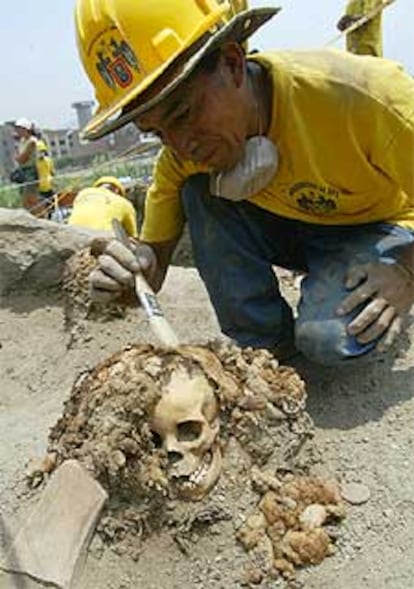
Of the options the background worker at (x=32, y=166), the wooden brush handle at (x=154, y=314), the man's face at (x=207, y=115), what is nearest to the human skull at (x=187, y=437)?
the wooden brush handle at (x=154, y=314)

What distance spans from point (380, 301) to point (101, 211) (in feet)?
6.53

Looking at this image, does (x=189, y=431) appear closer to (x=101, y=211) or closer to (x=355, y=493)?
(x=355, y=493)

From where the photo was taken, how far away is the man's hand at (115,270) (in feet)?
5.98

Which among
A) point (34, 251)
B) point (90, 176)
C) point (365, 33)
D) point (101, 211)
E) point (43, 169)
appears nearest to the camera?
point (34, 251)

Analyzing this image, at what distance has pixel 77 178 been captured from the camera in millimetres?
7965

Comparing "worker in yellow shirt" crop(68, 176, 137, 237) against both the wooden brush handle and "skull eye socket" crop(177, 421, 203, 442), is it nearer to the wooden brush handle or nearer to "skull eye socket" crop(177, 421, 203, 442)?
the wooden brush handle

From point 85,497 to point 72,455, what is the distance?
9 cm

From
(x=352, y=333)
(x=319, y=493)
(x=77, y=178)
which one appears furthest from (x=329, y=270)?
(x=77, y=178)

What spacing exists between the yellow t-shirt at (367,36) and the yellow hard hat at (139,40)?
308cm

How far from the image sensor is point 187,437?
4.91 feet

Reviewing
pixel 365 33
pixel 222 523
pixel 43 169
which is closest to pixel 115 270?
pixel 222 523

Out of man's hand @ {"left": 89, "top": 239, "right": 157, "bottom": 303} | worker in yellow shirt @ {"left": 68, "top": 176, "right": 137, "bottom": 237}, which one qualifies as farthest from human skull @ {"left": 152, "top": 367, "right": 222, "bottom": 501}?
worker in yellow shirt @ {"left": 68, "top": 176, "right": 137, "bottom": 237}

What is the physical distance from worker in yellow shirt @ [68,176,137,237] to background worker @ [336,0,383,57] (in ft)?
5.26

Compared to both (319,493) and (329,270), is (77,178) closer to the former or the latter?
(329,270)
